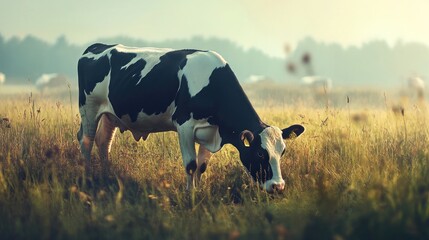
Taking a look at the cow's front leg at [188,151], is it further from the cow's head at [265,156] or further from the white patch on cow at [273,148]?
the white patch on cow at [273,148]

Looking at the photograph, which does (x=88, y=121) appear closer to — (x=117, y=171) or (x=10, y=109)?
(x=117, y=171)

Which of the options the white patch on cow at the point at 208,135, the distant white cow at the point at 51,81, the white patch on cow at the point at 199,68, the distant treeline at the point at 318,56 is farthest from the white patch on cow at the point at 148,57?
the distant treeline at the point at 318,56

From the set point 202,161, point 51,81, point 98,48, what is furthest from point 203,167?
point 51,81

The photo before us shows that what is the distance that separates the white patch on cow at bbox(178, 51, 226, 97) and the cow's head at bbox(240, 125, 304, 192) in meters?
0.95

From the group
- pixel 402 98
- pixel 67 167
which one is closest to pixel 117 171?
pixel 67 167

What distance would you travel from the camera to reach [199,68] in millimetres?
7129

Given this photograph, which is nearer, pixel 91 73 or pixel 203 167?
pixel 203 167

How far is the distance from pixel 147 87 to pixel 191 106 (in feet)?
2.83

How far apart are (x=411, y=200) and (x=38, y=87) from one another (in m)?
58.0

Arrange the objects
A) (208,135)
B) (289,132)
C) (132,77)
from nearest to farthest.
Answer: (289,132)
(208,135)
(132,77)

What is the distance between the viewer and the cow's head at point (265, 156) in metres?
6.16

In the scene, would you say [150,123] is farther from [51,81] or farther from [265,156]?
[51,81]

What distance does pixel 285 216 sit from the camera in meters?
5.40

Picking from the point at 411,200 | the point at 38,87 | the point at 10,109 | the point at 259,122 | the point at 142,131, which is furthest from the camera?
the point at 38,87
